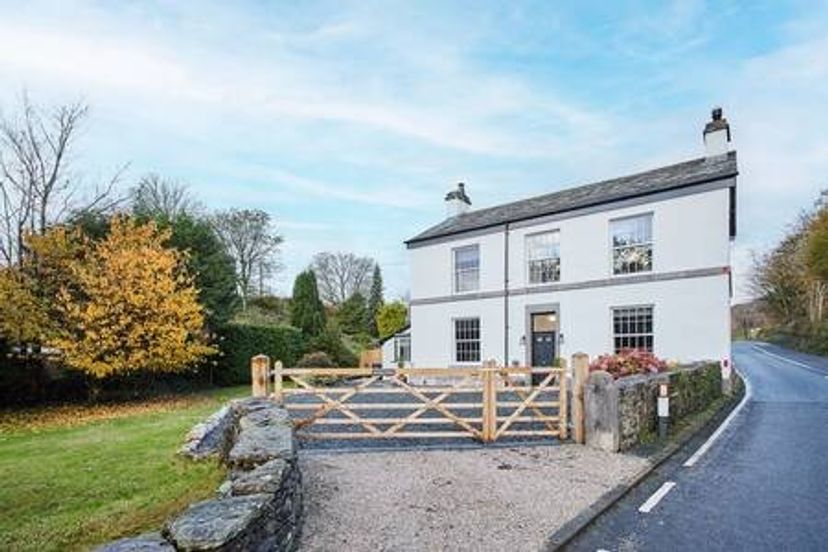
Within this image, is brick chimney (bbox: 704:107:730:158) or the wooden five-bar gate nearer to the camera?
A: the wooden five-bar gate

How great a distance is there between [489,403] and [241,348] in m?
18.0

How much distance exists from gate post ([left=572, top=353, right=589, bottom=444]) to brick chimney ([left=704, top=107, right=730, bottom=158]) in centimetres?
1203

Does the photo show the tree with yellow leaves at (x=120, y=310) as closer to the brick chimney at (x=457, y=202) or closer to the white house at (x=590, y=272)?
the white house at (x=590, y=272)

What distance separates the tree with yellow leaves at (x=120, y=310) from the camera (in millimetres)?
16703

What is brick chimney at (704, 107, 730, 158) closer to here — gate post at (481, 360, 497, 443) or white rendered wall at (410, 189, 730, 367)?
white rendered wall at (410, 189, 730, 367)

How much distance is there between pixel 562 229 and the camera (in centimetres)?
1995

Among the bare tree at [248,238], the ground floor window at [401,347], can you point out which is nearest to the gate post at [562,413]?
the ground floor window at [401,347]

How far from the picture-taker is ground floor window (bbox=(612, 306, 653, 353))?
57.7 feet

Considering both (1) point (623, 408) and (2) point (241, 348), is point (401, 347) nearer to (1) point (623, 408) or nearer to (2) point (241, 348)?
(2) point (241, 348)

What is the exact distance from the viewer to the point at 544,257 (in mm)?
20656

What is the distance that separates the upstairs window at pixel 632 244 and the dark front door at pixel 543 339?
304cm

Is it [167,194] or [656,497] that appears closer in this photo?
[656,497]

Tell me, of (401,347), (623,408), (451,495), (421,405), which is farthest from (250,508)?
(401,347)

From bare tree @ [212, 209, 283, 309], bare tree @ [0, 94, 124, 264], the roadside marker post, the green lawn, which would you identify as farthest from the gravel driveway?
bare tree @ [212, 209, 283, 309]
